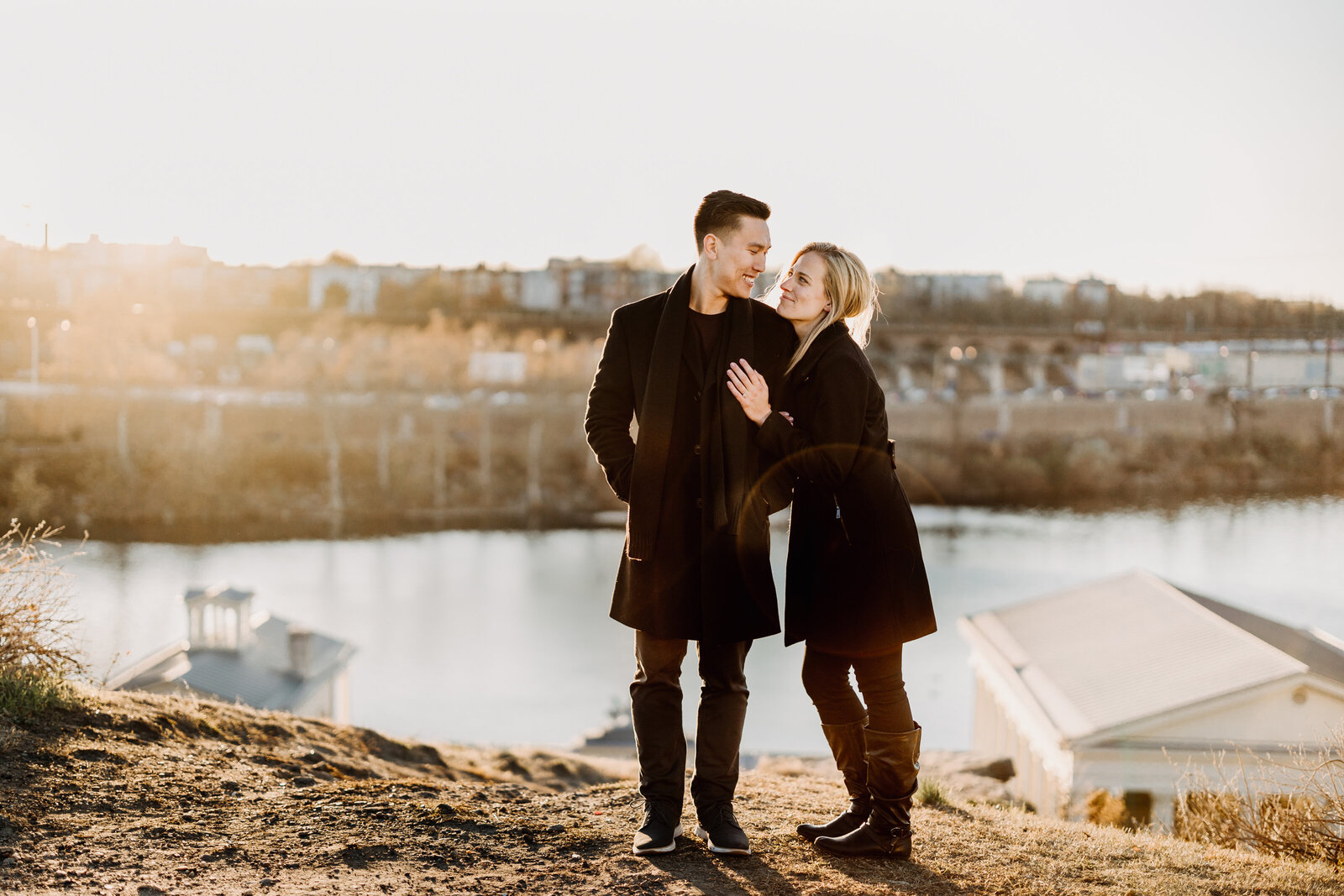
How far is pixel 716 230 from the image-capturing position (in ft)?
8.90

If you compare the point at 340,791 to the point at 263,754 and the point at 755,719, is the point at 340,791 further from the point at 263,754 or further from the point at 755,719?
the point at 755,719

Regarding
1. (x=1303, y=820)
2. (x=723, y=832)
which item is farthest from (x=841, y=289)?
(x=1303, y=820)

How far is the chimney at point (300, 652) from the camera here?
13188 mm

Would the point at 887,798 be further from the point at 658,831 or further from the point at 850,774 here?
the point at 658,831

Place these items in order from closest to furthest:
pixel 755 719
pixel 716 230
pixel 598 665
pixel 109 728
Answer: pixel 716 230, pixel 109 728, pixel 755 719, pixel 598 665

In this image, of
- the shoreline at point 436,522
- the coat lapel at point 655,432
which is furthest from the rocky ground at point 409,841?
the shoreline at point 436,522

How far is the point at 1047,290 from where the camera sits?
72.9m

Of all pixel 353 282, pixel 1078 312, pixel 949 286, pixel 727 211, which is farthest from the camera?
pixel 949 286

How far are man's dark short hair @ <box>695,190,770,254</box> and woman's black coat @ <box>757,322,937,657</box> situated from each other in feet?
1.22

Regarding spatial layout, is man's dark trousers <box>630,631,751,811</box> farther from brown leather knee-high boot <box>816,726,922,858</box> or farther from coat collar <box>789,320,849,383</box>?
coat collar <box>789,320,849,383</box>

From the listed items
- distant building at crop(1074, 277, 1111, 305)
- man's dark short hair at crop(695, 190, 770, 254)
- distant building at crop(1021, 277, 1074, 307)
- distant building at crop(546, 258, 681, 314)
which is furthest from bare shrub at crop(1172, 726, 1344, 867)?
distant building at crop(1021, 277, 1074, 307)

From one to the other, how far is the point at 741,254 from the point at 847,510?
0.74m

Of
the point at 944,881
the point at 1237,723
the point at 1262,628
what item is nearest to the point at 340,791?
the point at 944,881

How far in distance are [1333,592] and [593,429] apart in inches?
1182
